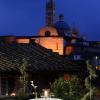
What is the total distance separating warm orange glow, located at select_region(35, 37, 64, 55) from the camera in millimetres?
94650

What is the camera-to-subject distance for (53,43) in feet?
322

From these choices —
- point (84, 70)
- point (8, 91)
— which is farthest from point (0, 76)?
point (84, 70)

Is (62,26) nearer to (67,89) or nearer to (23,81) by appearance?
(23,81)

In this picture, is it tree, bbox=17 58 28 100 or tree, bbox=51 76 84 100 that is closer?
tree, bbox=17 58 28 100

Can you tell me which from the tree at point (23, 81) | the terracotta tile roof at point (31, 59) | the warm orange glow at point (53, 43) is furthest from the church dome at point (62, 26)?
the tree at point (23, 81)

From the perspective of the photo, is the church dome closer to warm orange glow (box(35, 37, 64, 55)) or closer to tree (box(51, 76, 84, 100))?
warm orange glow (box(35, 37, 64, 55))

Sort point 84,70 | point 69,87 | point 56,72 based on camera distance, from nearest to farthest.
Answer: point 69,87
point 56,72
point 84,70

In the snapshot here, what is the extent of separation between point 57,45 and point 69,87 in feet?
234

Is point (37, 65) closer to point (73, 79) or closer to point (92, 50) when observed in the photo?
point (73, 79)

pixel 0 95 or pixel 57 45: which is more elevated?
pixel 57 45

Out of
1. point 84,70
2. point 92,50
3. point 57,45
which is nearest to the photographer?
point 84,70

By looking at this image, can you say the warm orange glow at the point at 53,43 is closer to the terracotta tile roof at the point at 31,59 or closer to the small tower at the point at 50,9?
the small tower at the point at 50,9

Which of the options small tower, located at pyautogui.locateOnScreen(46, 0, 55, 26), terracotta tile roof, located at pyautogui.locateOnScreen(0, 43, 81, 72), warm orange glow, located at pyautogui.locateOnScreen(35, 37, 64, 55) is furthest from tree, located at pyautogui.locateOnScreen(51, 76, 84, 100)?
small tower, located at pyautogui.locateOnScreen(46, 0, 55, 26)

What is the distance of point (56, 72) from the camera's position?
27500 mm
